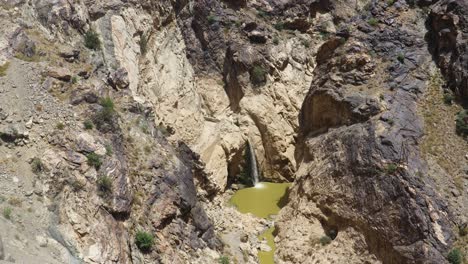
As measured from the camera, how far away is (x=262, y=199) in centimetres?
3894

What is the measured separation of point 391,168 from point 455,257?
5.81 meters

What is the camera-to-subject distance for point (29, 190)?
21406mm

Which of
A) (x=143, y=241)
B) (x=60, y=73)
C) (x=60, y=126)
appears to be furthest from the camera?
(x=60, y=73)

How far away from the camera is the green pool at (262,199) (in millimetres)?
36969

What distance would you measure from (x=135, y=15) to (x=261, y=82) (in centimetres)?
1272

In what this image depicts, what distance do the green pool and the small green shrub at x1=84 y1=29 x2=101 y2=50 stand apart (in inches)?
648

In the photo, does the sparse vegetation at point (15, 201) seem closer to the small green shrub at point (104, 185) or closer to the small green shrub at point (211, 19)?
the small green shrub at point (104, 185)

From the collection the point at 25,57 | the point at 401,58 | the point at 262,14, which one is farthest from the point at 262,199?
the point at 25,57

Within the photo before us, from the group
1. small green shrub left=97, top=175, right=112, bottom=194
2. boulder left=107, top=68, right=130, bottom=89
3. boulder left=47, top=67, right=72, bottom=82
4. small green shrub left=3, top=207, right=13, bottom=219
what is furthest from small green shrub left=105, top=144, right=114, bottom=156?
small green shrub left=3, top=207, right=13, bottom=219

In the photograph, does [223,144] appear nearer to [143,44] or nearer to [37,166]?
[143,44]

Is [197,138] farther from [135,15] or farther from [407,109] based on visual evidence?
[407,109]

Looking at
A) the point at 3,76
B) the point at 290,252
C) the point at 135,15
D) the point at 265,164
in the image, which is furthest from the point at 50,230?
the point at 265,164

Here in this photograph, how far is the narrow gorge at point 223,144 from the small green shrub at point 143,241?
0.25 ft

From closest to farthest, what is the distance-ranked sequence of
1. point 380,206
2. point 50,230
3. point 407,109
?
1. point 50,230
2. point 380,206
3. point 407,109
